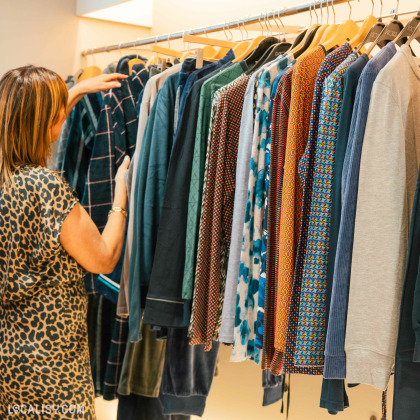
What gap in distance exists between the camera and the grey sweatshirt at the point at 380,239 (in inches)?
54.2

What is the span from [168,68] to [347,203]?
1.08 metres

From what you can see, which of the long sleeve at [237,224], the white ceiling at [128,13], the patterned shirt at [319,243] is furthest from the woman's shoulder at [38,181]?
the white ceiling at [128,13]

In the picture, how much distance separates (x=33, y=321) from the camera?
1.74 meters

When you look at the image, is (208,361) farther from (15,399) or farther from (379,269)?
(379,269)

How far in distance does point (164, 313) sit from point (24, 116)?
71cm

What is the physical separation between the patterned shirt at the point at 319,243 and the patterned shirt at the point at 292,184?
0.07 m

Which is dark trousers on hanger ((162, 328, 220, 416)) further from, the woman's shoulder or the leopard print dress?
the woman's shoulder

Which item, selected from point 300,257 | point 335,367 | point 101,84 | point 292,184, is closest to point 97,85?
point 101,84

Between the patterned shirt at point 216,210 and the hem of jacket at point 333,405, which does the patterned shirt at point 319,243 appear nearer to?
the hem of jacket at point 333,405

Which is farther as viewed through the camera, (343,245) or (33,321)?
(33,321)

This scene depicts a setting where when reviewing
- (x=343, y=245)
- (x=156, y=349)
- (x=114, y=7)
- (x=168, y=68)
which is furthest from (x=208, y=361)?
(x=114, y=7)

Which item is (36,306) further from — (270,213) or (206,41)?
(206,41)

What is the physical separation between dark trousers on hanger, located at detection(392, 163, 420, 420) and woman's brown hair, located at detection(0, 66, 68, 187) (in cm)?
105

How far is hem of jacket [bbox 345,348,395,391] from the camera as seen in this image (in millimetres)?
1365
